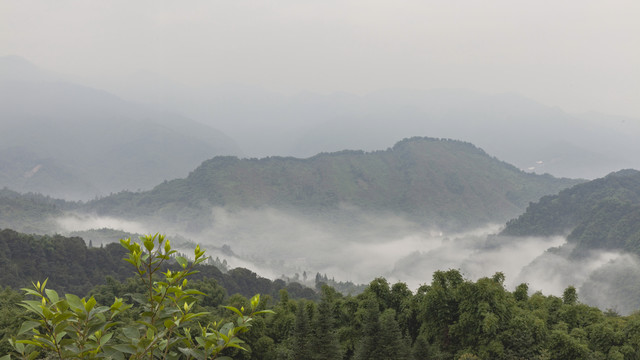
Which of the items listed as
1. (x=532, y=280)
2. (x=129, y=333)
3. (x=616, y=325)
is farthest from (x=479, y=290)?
(x=532, y=280)

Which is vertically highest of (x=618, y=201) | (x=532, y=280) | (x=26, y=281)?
Result: (x=618, y=201)

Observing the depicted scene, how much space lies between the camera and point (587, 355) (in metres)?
27.9

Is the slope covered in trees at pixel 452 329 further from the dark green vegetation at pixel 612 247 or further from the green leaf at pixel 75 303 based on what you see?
the dark green vegetation at pixel 612 247

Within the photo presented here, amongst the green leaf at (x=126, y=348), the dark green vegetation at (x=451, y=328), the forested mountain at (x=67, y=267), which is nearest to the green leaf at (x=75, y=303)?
the green leaf at (x=126, y=348)

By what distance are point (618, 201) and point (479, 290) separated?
193205 millimetres

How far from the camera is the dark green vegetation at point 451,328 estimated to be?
95.8ft

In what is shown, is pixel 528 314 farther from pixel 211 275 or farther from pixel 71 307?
pixel 211 275

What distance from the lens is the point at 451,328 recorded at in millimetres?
33688

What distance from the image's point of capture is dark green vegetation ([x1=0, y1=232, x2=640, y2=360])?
2919cm

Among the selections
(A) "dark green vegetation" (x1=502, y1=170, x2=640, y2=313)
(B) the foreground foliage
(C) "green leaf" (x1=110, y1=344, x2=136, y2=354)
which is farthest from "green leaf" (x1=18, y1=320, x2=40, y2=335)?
(A) "dark green vegetation" (x1=502, y1=170, x2=640, y2=313)

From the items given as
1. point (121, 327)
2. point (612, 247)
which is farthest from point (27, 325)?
point (612, 247)

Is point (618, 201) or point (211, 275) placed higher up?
point (618, 201)

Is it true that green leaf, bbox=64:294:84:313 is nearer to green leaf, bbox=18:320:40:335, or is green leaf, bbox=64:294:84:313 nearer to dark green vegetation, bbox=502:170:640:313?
green leaf, bbox=18:320:40:335

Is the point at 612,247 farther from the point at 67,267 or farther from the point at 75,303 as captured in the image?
the point at 75,303
